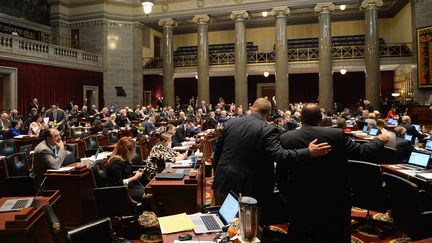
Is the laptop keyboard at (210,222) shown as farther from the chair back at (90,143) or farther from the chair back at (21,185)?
the chair back at (90,143)

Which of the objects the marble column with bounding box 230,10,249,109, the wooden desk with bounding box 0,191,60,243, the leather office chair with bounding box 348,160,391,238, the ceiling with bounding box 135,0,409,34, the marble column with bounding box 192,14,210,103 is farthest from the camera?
the marble column with bounding box 192,14,210,103

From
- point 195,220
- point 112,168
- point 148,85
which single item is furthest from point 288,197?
point 148,85

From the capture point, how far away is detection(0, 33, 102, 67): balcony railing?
14.0 meters

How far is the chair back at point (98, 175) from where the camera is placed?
4.39m

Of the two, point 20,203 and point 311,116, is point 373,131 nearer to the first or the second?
point 311,116

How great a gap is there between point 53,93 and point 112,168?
1453 cm

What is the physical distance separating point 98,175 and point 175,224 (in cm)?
208

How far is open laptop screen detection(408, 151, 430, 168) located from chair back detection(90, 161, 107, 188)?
4633 mm

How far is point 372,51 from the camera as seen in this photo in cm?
1658

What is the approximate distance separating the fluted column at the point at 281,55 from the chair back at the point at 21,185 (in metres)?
14.6

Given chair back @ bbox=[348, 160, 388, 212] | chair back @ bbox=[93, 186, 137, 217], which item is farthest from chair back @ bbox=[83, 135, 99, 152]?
chair back @ bbox=[348, 160, 388, 212]

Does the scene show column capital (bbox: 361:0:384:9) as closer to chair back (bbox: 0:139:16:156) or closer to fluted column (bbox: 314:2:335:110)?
fluted column (bbox: 314:2:335:110)

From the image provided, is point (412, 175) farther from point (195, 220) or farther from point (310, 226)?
point (195, 220)

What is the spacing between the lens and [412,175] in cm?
480
